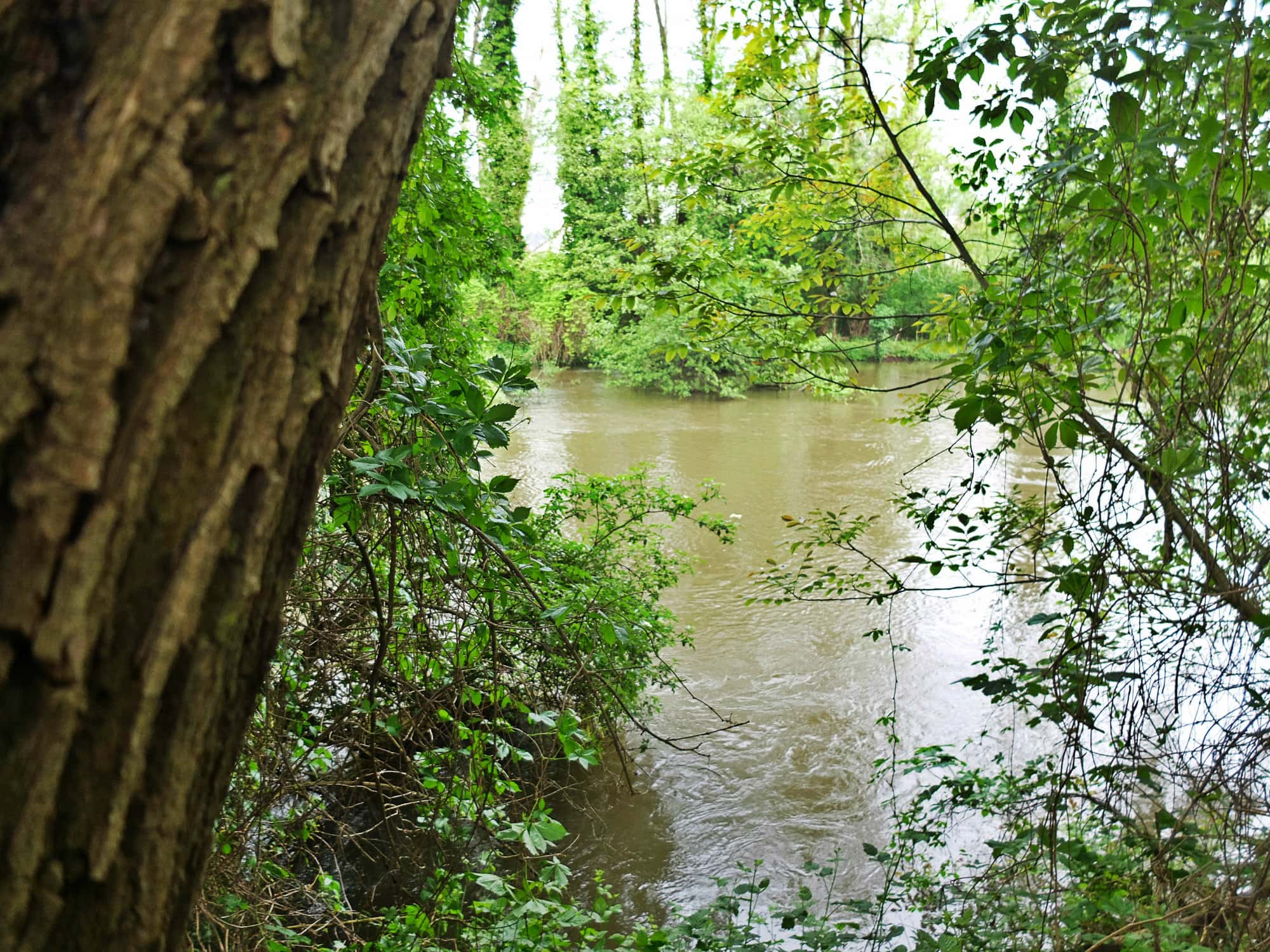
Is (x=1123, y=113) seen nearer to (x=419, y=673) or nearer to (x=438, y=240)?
(x=419, y=673)

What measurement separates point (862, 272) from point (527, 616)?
2.14 m

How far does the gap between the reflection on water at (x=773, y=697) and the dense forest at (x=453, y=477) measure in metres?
0.27

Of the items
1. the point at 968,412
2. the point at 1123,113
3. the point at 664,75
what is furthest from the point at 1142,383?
the point at 664,75

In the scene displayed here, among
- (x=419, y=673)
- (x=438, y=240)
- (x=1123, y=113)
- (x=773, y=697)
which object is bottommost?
(x=773, y=697)

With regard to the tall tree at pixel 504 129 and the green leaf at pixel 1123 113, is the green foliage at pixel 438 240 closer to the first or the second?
the tall tree at pixel 504 129

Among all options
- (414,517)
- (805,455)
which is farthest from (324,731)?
(805,455)

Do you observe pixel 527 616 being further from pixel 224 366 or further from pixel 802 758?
pixel 802 758

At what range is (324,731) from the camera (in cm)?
232

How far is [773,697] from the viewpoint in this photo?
5.80 meters

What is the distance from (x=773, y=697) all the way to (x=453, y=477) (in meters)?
4.41

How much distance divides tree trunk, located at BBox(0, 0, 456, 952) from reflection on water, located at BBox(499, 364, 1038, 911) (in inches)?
80.7

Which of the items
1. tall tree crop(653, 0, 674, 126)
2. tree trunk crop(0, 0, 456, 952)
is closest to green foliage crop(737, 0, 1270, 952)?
tree trunk crop(0, 0, 456, 952)

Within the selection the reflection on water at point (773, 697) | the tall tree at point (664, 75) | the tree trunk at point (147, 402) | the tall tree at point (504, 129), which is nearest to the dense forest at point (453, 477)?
the tree trunk at point (147, 402)

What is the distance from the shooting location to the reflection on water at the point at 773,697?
433 centimetres
